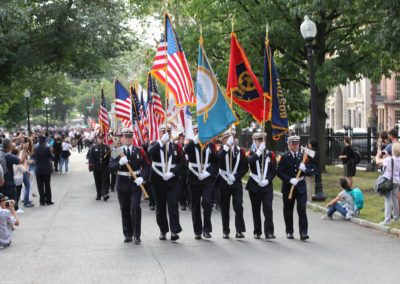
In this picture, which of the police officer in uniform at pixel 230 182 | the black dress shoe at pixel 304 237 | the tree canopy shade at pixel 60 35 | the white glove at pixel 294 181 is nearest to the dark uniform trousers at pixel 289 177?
the white glove at pixel 294 181

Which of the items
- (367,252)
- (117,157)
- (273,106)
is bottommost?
(367,252)

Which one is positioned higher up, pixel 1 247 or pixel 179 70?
pixel 179 70

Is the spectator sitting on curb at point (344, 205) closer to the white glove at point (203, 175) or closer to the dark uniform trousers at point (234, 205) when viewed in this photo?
the dark uniform trousers at point (234, 205)

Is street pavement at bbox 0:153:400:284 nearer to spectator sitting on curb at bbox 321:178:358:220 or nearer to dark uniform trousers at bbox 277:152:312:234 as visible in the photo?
spectator sitting on curb at bbox 321:178:358:220

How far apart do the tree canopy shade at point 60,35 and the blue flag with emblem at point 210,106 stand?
1638 centimetres

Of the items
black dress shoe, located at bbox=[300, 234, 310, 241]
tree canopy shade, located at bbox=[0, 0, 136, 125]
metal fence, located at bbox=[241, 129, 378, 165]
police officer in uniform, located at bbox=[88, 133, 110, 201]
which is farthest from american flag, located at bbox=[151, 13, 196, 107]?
tree canopy shade, located at bbox=[0, 0, 136, 125]

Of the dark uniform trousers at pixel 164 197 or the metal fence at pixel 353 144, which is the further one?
the metal fence at pixel 353 144

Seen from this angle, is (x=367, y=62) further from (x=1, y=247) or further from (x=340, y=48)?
(x=1, y=247)

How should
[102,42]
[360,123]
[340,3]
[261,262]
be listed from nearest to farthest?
[261,262] < [340,3] < [102,42] < [360,123]

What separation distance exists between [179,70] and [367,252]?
188 inches

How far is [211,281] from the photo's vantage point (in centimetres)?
694

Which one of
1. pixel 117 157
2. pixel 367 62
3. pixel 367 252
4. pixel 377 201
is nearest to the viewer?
pixel 367 252

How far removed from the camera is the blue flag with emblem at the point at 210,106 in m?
9.86

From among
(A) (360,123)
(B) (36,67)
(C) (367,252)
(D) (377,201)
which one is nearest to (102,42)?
(B) (36,67)
